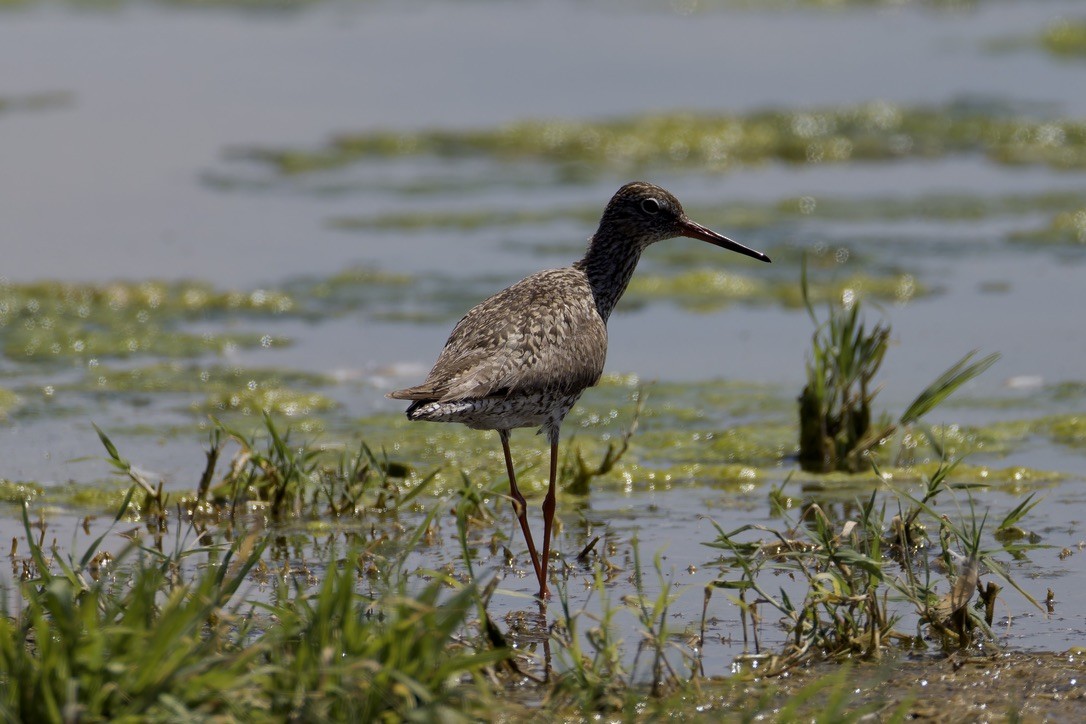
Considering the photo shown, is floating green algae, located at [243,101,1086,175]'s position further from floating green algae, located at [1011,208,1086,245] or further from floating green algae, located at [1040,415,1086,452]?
floating green algae, located at [1040,415,1086,452]

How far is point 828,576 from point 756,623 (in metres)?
0.34

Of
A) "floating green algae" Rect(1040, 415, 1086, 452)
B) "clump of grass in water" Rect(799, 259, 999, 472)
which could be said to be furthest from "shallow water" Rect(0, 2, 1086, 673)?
"clump of grass in water" Rect(799, 259, 999, 472)

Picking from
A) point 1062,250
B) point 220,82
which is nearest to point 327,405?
point 1062,250

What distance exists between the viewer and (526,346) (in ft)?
19.2

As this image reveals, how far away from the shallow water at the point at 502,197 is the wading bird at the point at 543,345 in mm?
641

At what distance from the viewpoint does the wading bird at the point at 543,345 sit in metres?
5.55

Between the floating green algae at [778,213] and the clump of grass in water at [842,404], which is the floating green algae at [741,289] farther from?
the clump of grass in water at [842,404]

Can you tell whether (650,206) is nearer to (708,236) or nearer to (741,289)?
(708,236)

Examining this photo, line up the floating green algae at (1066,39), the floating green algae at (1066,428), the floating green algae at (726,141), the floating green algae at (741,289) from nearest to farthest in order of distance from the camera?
the floating green algae at (1066,428)
the floating green algae at (741,289)
the floating green algae at (726,141)
the floating green algae at (1066,39)

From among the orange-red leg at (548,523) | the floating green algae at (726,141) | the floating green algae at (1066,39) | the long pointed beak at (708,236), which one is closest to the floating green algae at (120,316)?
the long pointed beak at (708,236)

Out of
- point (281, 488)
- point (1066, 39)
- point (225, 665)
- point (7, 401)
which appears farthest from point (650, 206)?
point (1066, 39)

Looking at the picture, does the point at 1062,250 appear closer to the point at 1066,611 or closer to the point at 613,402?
the point at 613,402

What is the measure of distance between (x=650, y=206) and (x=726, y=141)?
879 cm

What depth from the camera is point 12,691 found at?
12.4 ft
